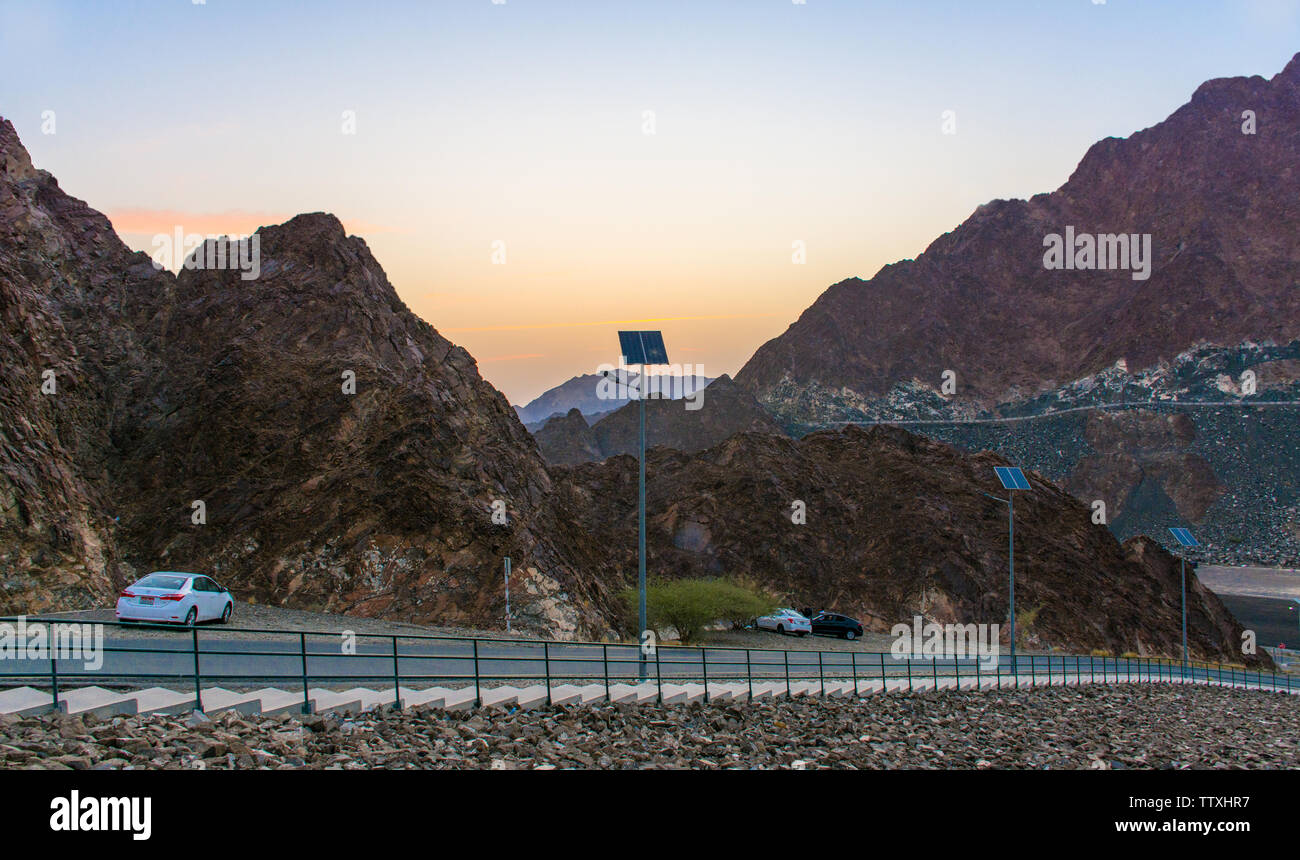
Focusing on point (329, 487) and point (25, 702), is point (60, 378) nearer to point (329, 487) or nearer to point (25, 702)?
point (329, 487)

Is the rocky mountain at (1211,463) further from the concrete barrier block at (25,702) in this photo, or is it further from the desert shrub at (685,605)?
the concrete barrier block at (25,702)

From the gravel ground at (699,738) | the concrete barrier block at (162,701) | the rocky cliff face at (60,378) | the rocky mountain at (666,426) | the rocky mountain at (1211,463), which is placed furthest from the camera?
the rocky mountain at (666,426)

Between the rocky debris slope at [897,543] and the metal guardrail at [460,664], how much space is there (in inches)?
730

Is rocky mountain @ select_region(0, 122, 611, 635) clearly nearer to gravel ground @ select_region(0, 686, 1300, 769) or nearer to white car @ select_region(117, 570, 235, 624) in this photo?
white car @ select_region(117, 570, 235, 624)

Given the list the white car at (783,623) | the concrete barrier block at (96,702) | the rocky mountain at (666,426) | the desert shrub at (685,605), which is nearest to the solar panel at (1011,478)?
the white car at (783,623)

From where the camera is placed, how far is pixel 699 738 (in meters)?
16.0

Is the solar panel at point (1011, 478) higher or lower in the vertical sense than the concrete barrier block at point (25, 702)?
higher

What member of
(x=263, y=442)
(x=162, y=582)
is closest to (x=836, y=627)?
(x=263, y=442)

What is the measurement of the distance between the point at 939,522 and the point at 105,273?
53220 millimetres

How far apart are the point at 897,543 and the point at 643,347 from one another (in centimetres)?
4932

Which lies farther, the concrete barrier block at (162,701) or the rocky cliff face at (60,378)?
the rocky cliff face at (60,378)

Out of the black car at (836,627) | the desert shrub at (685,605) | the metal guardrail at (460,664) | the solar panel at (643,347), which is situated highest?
the solar panel at (643,347)

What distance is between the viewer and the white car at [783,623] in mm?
48094
